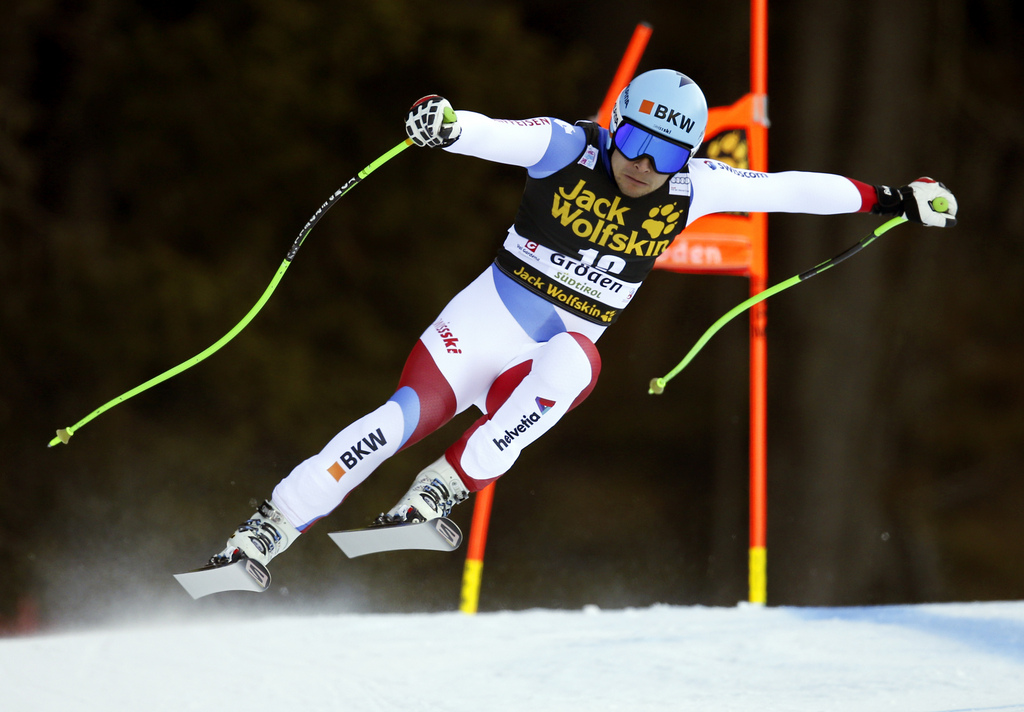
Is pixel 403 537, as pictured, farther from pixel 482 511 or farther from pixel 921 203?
pixel 482 511

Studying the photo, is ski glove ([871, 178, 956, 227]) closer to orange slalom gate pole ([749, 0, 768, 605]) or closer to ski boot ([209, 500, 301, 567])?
orange slalom gate pole ([749, 0, 768, 605])

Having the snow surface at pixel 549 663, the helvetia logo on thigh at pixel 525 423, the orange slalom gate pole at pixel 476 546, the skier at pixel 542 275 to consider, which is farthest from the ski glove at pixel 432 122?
the orange slalom gate pole at pixel 476 546

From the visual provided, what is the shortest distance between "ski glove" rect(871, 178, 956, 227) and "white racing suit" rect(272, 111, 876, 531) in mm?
A: 45

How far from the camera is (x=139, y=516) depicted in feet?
21.5

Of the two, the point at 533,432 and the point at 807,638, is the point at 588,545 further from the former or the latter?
the point at 533,432

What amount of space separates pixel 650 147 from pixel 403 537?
1259 millimetres

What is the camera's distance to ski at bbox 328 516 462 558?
2.70 metres

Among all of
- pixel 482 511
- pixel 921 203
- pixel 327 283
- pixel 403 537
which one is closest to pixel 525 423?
pixel 403 537

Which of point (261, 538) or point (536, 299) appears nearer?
point (261, 538)

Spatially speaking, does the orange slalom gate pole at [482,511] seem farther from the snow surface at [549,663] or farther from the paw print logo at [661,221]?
the paw print logo at [661,221]

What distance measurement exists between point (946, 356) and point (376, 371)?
526 cm

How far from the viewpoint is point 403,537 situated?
8.91ft

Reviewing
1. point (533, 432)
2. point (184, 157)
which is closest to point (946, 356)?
point (184, 157)

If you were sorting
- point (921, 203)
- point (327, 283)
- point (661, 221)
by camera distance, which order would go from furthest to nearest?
point (327, 283), point (921, 203), point (661, 221)
